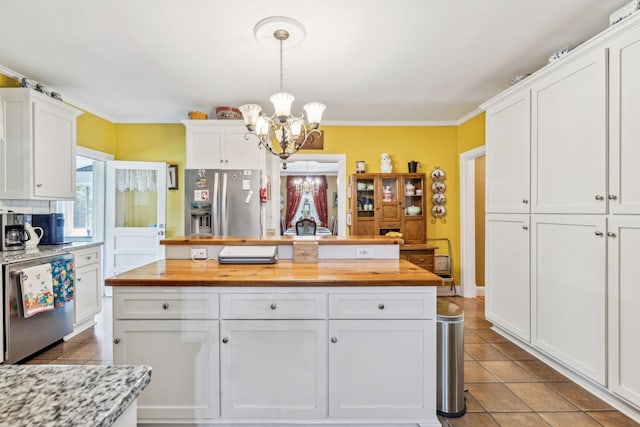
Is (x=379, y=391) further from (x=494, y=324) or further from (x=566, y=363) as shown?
(x=494, y=324)

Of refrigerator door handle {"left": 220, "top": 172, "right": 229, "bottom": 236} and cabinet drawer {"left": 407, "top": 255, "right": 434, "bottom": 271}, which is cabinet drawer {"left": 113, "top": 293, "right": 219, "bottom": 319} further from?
cabinet drawer {"left": 407, "top": 255, "right": 434, "bottom": 271}

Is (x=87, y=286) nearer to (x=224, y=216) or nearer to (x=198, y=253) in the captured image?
(x=224, y=216)

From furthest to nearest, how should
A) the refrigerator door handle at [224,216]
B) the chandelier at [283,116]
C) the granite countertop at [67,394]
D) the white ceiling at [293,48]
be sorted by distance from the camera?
the refrigerator door handle at [224,216] → the chandelier at [283,116] → the white ceiling at [293,48] → the granite countertop at [67,394]

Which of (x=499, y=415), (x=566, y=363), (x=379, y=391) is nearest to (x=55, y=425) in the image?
(x=379, y=391)

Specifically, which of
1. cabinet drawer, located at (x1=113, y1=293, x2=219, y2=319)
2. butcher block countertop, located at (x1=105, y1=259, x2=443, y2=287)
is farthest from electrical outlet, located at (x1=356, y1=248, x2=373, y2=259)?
cabinet drawer, located at (x1=113, y1=293, x2=219, y2=319)

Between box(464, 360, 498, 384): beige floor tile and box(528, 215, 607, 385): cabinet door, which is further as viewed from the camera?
box(464, 360, 498, 384): beige floor tile

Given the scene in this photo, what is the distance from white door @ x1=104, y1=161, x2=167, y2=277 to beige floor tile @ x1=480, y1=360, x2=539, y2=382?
3.98 metres

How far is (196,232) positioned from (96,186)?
5.60ft

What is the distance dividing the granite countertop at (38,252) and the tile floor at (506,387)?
87cm

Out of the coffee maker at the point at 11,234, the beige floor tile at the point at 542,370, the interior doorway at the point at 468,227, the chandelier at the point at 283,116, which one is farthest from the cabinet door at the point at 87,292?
the interior doorway at the point at 468,227

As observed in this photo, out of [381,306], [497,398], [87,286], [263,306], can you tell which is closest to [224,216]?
[87,286]

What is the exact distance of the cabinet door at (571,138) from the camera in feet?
6.94

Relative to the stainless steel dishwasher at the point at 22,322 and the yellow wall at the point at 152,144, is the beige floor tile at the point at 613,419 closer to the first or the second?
the stainless steel dishwasher at the point at 22,322

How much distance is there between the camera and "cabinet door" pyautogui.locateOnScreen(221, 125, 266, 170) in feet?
13.8
